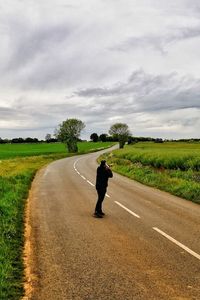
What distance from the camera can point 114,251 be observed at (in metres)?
10.2

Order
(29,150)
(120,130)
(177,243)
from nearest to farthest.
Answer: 1. (177,243)
2. (29,150)
3. (120,130)

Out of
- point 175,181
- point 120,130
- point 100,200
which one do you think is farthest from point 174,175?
point 120,130

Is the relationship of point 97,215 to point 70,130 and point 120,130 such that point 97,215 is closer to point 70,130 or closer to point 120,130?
point 70,130

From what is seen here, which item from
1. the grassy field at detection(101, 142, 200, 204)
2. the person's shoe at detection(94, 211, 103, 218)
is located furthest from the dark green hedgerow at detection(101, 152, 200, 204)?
the person's shoe at detection(94, 211, 103, 218)

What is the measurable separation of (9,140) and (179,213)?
18148 centimetres

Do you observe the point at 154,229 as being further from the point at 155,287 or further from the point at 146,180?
the point at 146,180

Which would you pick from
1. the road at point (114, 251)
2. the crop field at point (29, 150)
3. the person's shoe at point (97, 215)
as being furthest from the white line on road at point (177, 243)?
the crop field at point (29, 150)

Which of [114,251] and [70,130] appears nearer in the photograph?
[114,251]

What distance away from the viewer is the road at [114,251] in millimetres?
7480

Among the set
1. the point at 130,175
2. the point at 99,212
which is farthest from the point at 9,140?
the point at 99,212

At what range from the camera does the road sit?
7.48 m

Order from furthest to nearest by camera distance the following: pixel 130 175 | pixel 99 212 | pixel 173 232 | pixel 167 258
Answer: pixel 130 175, pixel 99 212, pixel 173 232, pixel 167 258

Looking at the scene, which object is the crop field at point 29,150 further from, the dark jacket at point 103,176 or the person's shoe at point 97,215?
the person's shoe at point 97,215

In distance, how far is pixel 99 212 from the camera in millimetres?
15625
